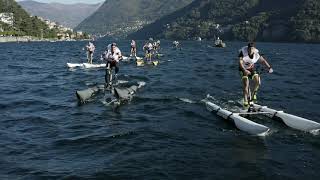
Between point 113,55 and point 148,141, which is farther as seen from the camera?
point 113,55

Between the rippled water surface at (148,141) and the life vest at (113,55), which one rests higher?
the life vest at (113,55)

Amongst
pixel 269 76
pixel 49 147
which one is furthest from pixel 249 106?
pixel 269 76

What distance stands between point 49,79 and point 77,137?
70.9ft

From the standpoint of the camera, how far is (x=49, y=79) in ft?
117

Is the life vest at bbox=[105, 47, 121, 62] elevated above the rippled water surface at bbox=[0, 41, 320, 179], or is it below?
above

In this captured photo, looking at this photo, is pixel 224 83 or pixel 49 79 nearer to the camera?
pixel 224 83

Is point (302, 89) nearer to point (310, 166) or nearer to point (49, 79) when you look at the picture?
point (310, 166)

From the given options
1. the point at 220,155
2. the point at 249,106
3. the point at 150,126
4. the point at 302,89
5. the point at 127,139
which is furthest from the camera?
the point at 302,89

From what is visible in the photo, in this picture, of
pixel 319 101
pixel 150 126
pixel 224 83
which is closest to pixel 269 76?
pixel 224 83

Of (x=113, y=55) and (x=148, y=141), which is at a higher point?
(x=113, y=55)

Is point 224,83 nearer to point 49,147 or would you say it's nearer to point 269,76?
point 269,76

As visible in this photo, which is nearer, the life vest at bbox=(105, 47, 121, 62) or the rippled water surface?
the rippled water surface

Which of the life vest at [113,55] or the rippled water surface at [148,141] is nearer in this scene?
the rippled water surface at [148,141]

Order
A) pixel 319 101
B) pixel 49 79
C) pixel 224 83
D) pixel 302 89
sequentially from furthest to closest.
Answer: pixel 49 79
pixel 224 83
pixel 302 89
pixel 319 101
